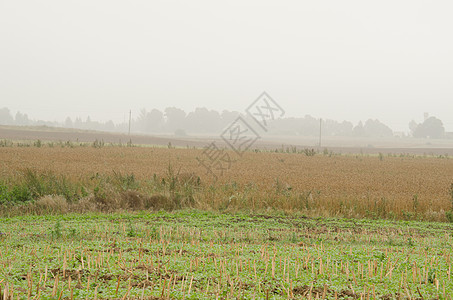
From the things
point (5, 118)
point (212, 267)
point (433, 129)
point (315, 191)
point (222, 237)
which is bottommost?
point (222, 237)

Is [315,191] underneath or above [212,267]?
underneath

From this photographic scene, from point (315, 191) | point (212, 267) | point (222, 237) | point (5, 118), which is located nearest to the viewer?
point (212, 267)

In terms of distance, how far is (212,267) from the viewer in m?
4.39

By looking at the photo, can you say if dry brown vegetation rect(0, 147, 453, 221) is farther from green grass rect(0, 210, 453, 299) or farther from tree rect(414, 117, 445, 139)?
tree rect(414, 117, 445, 139)

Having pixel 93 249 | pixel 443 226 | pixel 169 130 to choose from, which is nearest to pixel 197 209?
pixel 93 249

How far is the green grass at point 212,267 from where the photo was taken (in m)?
3.58

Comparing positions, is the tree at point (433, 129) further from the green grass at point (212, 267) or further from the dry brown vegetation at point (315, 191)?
the green grass at point (212, 267)

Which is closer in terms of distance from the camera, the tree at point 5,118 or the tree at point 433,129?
the tree at point 433,129

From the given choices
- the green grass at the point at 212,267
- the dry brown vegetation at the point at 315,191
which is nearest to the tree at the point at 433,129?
the dry brown vegetation at the point at 315,191

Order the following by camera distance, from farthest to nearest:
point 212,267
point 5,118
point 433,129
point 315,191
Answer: point 5,118 < point 433,129 < point 315,191 < point 212,267

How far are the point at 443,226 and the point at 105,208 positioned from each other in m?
8.59

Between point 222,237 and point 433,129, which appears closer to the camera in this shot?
point 222,237

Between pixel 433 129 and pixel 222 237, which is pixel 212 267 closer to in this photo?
pixel 222 237

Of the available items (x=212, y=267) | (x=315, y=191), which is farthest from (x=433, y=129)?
(x=212, y=267)
